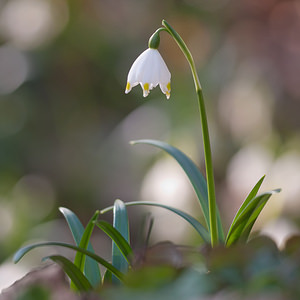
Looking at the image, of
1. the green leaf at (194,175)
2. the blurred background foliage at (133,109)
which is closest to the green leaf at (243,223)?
the green leaf at (194,175)

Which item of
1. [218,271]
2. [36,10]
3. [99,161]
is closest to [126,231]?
[218,271]

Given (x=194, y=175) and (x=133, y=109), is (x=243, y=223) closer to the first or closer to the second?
(x=194, y=175)

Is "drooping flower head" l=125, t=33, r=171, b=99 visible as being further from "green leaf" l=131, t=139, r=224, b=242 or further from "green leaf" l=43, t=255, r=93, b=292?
"green leaf" l=43, t=255, r=93, b=292

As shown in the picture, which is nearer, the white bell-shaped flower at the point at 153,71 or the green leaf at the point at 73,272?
the green leaf at the point at 73,272

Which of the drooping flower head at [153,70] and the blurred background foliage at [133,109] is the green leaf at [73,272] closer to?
the drooping flower head at [153,70]

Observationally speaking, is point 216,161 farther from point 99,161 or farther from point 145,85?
point 145,85

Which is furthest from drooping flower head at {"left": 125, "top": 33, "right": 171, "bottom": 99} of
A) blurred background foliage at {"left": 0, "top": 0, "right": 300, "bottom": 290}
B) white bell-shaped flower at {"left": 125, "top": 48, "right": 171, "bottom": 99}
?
blurred background foliage at {"left": 0, "top": 0, "right": 300, "bottom": 290}
